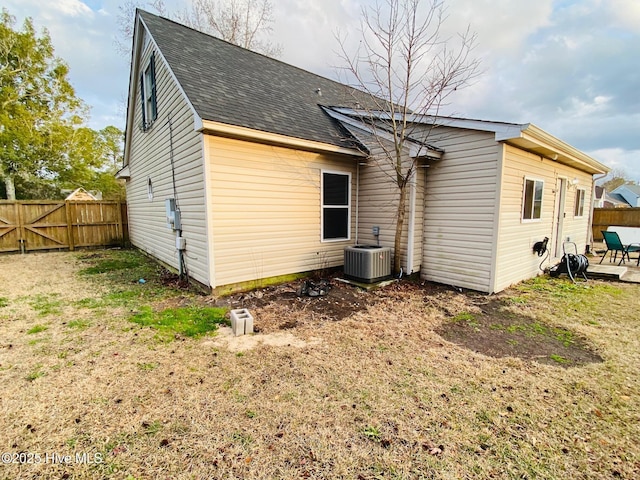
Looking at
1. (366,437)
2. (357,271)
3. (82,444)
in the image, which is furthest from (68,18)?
(366,437)

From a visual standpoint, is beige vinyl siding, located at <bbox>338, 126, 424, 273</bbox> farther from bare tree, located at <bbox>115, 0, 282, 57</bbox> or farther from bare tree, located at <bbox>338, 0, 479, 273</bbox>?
bare tree, located at <bbox>115, 0, 282, 57</bbox>

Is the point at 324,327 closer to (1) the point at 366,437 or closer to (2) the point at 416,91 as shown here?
(1) the point at 366,437

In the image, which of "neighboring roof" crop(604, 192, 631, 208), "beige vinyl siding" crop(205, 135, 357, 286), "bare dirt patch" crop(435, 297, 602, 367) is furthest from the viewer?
"neighboring roof" crop(604, 192, 631, 208)

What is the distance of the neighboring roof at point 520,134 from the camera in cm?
499

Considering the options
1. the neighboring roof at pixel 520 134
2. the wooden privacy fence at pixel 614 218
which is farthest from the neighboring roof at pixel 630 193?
the neighboring roof at pixel 520 134

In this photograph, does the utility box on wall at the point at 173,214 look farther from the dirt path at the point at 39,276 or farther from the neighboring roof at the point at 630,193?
the neighboring roof at the point at 630,193

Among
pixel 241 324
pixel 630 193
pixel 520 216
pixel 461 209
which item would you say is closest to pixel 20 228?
pixel 241 324

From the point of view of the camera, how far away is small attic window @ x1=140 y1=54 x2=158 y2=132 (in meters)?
7.05

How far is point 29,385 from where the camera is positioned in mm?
2652

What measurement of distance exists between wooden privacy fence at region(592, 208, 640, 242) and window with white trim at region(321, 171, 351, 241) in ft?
45.2

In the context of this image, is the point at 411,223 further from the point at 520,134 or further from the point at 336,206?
the point at 520,134

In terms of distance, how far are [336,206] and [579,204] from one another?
8444 mm

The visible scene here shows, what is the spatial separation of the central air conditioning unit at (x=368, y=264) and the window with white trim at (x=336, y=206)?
916 millimetres

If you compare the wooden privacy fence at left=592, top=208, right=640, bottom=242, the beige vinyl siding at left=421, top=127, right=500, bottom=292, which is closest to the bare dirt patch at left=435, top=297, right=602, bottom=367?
the beige vinyl siding at left=421, top=127, right=500, bottom=292
